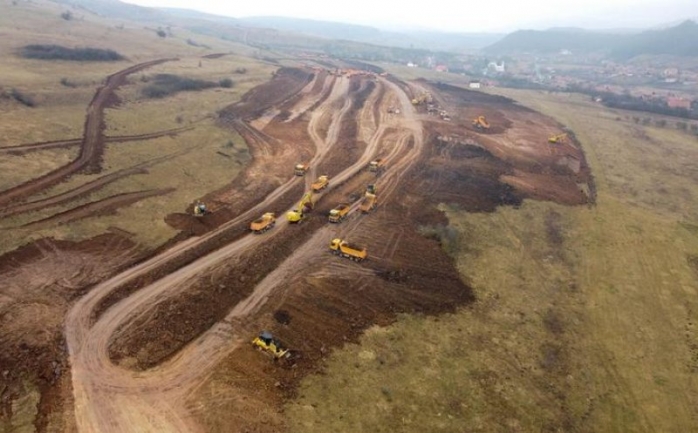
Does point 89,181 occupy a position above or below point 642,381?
above

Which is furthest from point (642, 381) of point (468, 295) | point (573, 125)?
point (573, 125)

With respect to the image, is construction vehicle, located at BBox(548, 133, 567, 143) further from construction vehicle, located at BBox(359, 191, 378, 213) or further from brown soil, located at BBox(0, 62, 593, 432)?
construction vehicle, located at BBox(359, 191, 378, 213)

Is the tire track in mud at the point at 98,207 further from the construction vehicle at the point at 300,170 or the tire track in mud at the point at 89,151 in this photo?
the construction vehicle at the point at 300,170

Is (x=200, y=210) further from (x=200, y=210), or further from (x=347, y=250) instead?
(x=347, y=250)

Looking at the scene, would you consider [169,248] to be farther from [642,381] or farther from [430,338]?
[642,381]

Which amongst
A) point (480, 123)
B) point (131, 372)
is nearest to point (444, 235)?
point (131, 372)

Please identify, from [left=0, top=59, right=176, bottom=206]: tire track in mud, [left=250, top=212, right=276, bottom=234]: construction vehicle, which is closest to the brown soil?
[left=0, top=59, right=176, bottom=206]: tire track in mud
